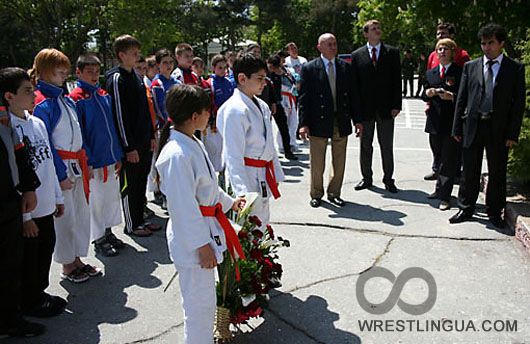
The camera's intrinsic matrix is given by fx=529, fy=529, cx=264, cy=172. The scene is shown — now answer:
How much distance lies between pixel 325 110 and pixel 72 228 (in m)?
3.49

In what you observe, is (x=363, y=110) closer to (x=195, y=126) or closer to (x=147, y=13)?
(x=195, y=126)

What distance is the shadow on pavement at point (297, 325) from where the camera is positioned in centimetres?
358

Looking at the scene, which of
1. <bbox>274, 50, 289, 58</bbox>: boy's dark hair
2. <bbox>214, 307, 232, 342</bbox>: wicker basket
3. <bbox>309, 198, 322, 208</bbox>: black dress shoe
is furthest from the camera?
<bbox>274, 50, 289, 58</bbox>: boy's dark hair

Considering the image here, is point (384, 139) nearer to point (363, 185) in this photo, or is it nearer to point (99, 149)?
point (363, 185)

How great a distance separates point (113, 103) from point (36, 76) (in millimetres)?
974

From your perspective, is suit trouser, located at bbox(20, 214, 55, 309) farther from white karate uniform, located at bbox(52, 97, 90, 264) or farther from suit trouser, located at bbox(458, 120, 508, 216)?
suit trouser, located at bbox(458, 120, 508, 216)

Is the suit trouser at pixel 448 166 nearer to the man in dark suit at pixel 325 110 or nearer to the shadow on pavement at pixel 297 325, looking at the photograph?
the man in dark suit at pixel 325 110

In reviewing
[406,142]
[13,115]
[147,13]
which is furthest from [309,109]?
[147,13]

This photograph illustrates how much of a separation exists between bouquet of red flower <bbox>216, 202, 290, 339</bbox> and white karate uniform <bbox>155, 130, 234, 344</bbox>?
12.2 inches

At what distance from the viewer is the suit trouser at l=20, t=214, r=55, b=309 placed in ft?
12.8

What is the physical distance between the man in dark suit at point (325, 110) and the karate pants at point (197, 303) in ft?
12.5

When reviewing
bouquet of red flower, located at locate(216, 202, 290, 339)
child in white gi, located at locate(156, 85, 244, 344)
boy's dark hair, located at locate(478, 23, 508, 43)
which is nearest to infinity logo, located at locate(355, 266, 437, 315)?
bouquet of red flower, located at locate(216, 202, 290, 339)

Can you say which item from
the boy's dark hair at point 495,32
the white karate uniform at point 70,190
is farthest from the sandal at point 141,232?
the boy's dark hair at point 495,32

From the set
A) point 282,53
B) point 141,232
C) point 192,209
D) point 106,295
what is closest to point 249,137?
point 192,209
